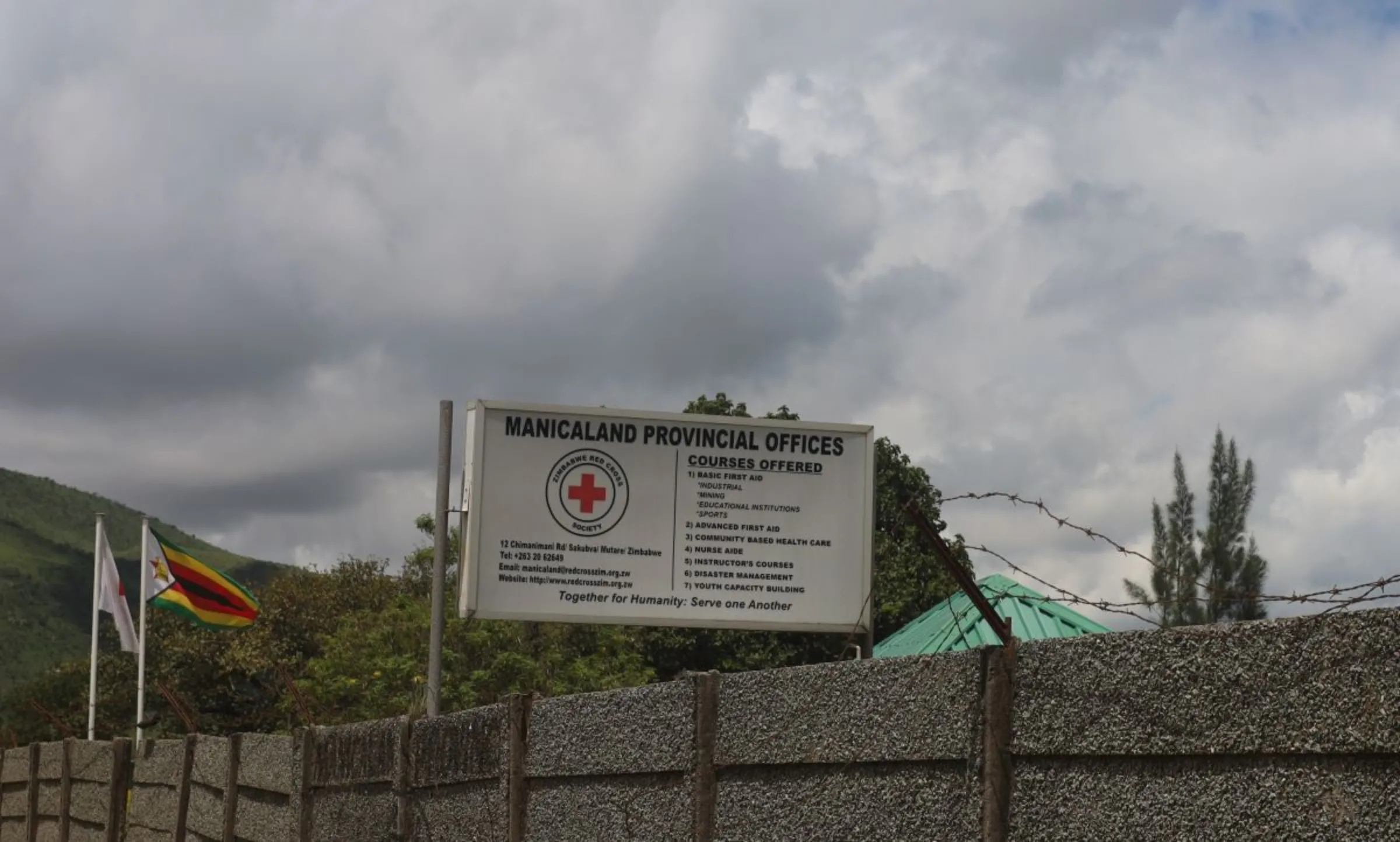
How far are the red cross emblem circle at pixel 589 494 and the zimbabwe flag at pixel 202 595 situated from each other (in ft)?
42.9

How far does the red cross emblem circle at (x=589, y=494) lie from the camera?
9.10 metres

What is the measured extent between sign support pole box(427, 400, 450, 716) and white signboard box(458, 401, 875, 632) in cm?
56

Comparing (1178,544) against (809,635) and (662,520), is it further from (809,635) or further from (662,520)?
(809,635)

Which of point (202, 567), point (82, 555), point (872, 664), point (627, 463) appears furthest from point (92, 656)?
point (82, 555)

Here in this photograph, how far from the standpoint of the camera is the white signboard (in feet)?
29.8

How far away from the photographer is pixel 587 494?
9141 mm

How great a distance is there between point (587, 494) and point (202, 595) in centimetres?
1385

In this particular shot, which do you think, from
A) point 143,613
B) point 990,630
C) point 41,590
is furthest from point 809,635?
point 41,590

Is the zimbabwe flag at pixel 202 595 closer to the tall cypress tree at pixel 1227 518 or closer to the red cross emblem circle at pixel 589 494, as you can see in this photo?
the red cross emblem circle at pixel 589 494

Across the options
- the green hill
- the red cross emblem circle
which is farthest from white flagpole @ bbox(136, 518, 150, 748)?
the green hill

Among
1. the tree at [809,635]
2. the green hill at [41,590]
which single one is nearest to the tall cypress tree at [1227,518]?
the tree at [809,635]

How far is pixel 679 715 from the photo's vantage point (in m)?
5.77

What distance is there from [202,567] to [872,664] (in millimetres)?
18106

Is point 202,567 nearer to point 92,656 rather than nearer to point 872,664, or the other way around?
point 92,656
